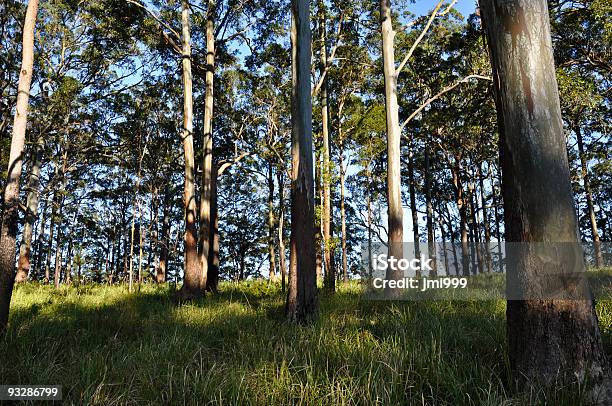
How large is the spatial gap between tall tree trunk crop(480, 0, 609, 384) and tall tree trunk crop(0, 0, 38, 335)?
218 inches

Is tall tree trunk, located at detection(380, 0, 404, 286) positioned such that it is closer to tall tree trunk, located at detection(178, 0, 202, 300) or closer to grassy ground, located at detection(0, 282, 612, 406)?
grassy ground, located at detection(0, 282, 612, 406)

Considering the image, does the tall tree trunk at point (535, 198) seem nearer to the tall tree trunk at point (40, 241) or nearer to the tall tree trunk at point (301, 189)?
the tall tree trunk at point (301, 189)

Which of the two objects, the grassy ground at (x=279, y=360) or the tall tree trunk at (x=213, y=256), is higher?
the tall tree trunk at (x=213, y=256)

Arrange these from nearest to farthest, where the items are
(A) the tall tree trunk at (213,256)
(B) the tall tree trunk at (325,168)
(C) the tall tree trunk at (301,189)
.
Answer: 1. (C) the tall tree trunk at (301,189)
2. (B) the tall tree trunk at (325,168)
3. (A) the tall tree trunk at (213,256)

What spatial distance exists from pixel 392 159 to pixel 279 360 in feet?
22.0

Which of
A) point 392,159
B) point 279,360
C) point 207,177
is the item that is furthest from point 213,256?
point 279,360

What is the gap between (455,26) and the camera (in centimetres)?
1631

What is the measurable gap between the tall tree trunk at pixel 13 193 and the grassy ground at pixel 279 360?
558mm

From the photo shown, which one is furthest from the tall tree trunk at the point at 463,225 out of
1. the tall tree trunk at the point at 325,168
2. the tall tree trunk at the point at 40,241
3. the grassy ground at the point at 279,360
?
the tall tree trunk at the point at 40,241

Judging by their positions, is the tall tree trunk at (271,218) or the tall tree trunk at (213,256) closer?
the tall tree trunk at (213,256)

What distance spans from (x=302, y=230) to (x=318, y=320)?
1345 mm

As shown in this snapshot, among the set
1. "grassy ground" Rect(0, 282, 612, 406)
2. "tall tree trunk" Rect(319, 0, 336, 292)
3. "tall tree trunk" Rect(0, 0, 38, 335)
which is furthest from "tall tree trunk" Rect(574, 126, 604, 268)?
"tall tree trunk" Rect(0, 0, 38, 335)

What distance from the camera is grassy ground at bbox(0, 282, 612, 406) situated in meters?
2.65

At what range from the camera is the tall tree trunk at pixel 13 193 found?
4.91 metres
